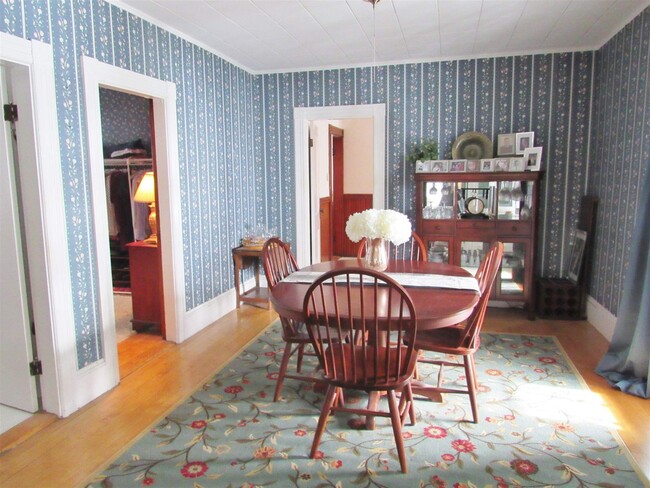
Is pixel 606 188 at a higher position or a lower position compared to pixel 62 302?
higher

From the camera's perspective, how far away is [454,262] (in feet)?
15.0

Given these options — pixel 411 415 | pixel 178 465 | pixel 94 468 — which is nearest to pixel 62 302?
pixel 94 468

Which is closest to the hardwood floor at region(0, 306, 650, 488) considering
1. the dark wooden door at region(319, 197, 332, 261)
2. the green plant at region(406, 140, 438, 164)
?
the green plant at region(406, 140, 438, 164)

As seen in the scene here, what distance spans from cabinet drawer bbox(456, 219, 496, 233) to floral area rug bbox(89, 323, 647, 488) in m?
1.64

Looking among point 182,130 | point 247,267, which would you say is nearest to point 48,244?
point 182,130

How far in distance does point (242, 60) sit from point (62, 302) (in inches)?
119

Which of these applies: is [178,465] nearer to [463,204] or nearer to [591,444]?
[591,444]

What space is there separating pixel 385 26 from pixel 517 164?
1716 mm

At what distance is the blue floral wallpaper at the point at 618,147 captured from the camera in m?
3.36

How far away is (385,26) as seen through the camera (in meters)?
3.71

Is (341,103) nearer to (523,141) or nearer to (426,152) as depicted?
(426,152)

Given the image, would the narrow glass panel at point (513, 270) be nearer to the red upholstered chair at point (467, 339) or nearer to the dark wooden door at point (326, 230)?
the red upholstered chair at point (467, 339)

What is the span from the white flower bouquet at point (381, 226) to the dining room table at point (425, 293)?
0.91 ft

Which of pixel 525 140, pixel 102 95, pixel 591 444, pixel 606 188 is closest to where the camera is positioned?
pixel 591 444
